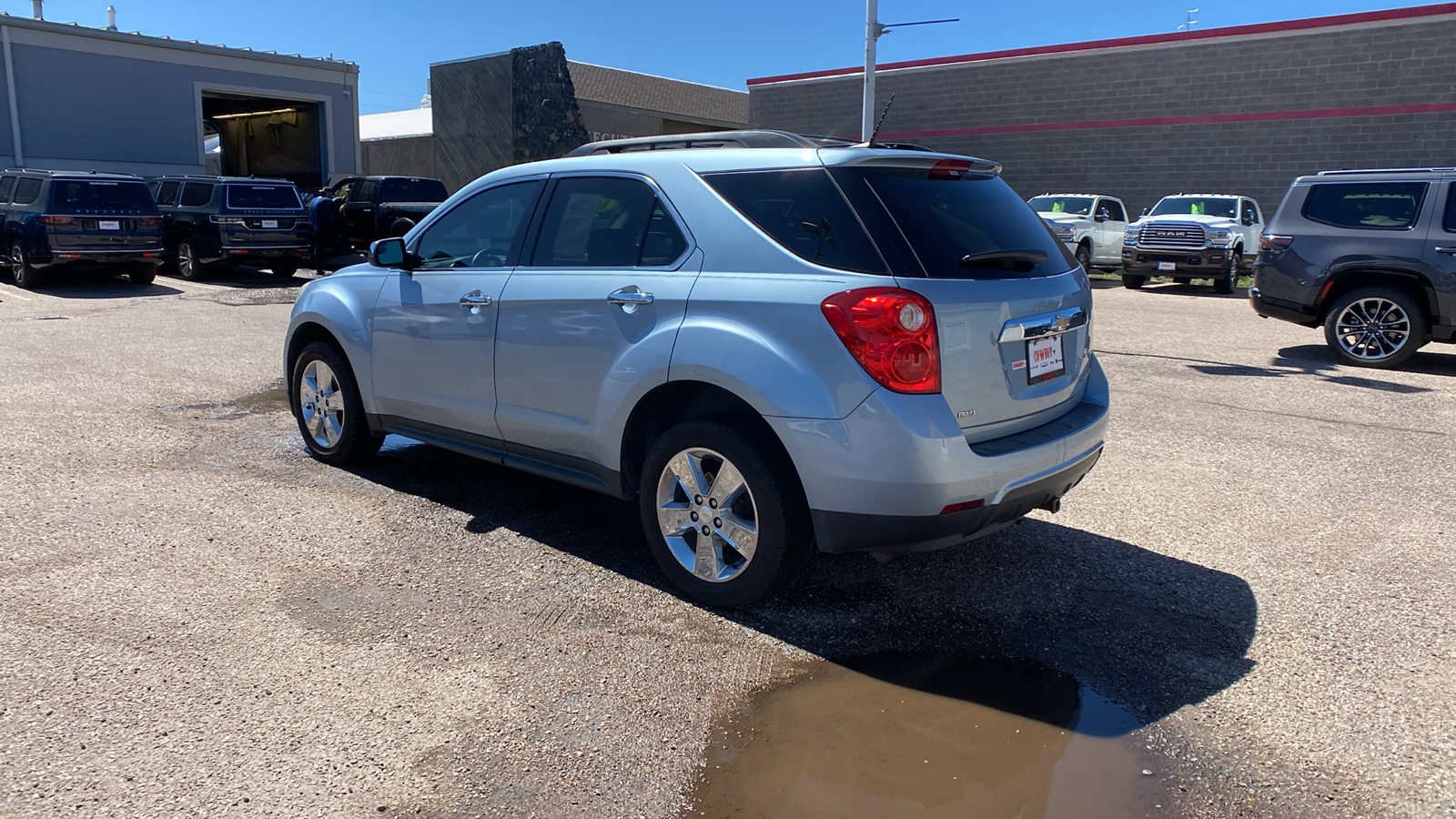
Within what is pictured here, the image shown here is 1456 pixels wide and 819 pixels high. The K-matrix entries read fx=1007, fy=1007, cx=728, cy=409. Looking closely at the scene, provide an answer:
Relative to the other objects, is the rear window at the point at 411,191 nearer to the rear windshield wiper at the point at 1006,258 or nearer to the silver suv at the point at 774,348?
the silver suv at the point at 774,348

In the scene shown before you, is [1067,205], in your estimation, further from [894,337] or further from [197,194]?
[894,337]

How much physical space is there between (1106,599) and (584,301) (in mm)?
2502

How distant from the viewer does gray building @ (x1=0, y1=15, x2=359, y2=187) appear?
79.6ft

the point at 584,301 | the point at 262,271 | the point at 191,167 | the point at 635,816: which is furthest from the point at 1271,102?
the point at 191,167

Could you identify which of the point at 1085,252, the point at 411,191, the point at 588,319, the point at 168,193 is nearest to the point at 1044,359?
the point at 588,319

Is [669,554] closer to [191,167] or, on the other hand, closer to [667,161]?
[667,161]

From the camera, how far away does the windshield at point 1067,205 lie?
21.6 m

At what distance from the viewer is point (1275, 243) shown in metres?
10.6

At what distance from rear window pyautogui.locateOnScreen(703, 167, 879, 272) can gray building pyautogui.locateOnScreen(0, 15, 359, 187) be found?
2688cm

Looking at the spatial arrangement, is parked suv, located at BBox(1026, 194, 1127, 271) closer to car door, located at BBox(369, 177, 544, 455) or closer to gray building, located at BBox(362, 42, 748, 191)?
gray building, located at BBox(362, 42, 748, 191)

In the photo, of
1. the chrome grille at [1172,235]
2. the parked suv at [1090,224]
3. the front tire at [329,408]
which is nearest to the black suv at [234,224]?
the front tire at [329,408]

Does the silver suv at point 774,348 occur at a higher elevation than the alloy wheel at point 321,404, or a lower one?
higher

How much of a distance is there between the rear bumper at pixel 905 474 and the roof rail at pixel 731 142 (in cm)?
111

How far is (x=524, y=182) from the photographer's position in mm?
4863
